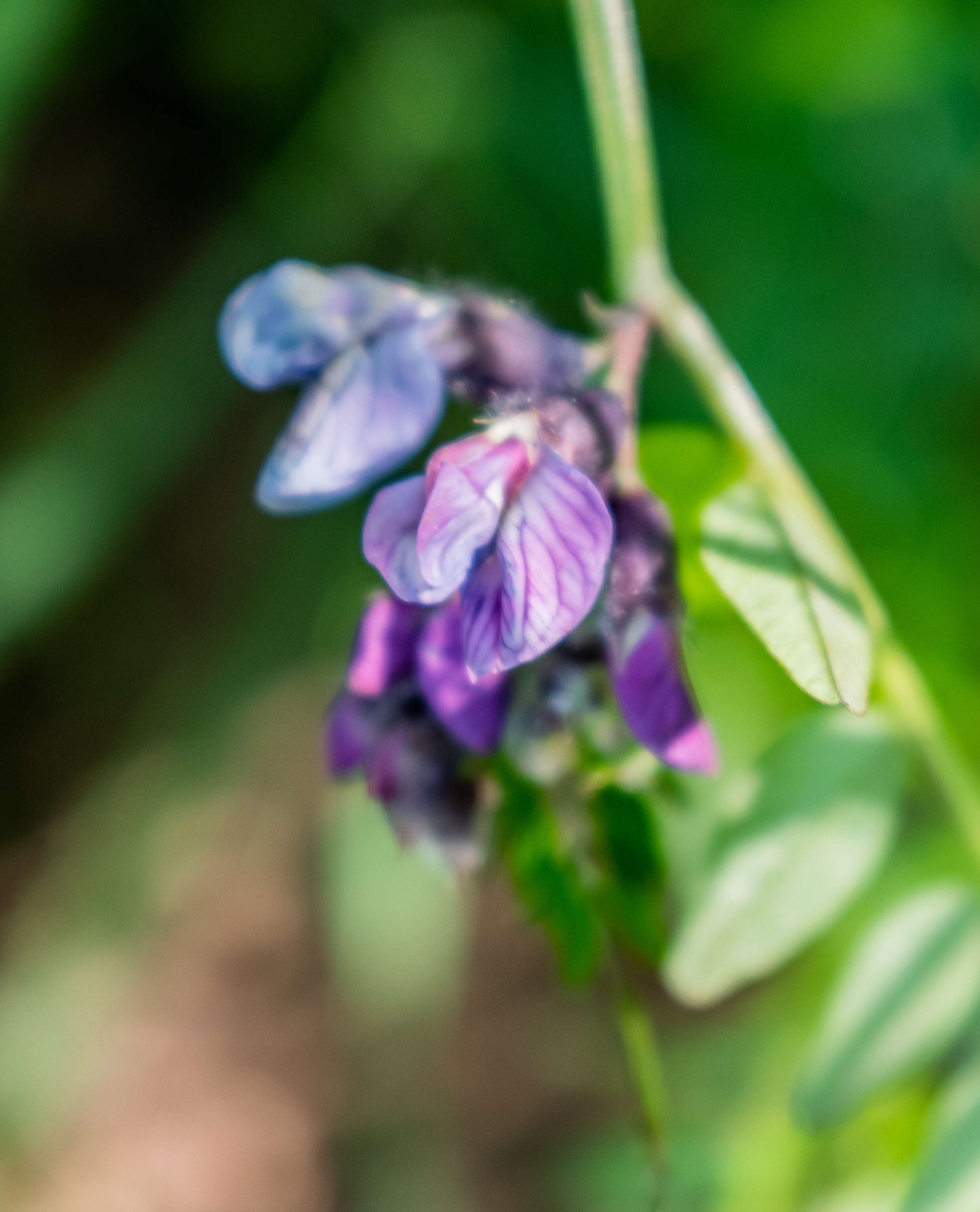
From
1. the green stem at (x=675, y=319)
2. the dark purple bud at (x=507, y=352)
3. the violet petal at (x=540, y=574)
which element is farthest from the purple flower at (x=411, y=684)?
the green stem at (x=675, y=319)

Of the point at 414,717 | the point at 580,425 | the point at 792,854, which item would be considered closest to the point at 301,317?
the point at 580,425

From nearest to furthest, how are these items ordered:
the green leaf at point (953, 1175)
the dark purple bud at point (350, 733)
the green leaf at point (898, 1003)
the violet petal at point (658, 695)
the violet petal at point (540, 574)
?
A: 1. the violet petal at point (540, 574)
2. the violet petal at point (658, 695)
3. the dark purple bud at point (350, 733)
4. the green leaf at point (953, 1175)
5. the green leaf at point (898, 1003)

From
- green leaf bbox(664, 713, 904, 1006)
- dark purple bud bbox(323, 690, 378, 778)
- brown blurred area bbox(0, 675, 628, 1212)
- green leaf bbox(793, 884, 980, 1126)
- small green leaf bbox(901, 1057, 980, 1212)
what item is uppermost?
dark purple bud bbox(323, 690, 378, 778)

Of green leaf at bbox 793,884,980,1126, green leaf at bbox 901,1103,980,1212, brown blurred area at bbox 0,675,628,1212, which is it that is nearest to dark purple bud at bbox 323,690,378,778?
green leaf at bbox 793,884,980,1126

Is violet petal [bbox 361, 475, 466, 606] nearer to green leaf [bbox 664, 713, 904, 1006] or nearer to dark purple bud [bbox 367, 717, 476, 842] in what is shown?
dark purple bud [bbox 367, 717, 476, 842]

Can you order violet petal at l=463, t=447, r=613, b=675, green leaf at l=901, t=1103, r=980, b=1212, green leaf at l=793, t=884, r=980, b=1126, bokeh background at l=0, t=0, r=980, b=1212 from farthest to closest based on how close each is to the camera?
bokeh background at l=0, t=0, r=980, b=1212 < green leaf at l=793, t=884, r=980, b=1126 < green leaf at l=901, t=1103, r=980, b=1212 < violet petal at l=463, t=447, r=613, b=675

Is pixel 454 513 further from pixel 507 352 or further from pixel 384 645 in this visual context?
pixel 507 352

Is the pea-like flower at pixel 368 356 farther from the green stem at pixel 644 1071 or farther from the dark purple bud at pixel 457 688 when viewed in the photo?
the green stem at pixel 644 1071
